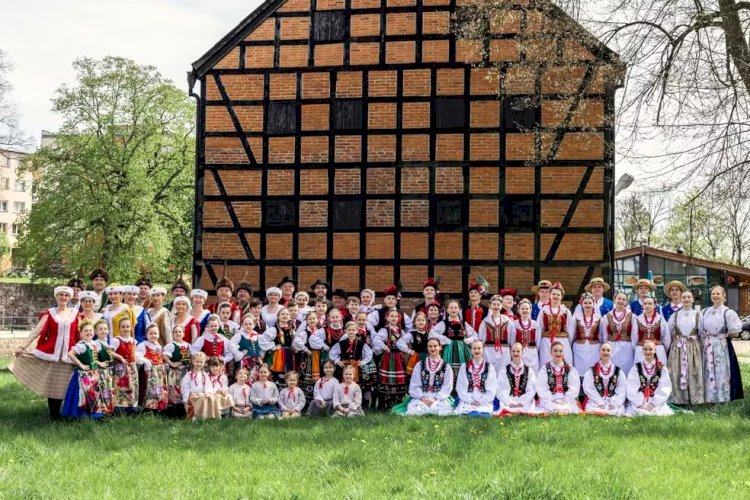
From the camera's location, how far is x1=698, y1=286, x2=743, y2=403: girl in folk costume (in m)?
9.70

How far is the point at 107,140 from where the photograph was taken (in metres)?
27.1

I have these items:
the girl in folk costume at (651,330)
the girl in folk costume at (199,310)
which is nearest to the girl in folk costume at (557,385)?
the girl in folk costume at (651,330)

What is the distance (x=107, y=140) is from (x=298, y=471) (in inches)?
922

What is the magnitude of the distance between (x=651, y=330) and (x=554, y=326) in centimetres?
111

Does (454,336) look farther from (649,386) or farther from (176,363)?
(176,363)

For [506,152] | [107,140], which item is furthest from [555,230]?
[107,140]

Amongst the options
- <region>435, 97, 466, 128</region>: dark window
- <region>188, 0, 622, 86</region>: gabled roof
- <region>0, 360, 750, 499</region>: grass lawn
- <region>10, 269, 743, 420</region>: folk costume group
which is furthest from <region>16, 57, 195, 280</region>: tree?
<region>0, 360, 750, 499</region>: grass lawn

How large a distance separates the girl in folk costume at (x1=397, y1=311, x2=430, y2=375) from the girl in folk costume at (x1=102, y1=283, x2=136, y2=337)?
2.99 m

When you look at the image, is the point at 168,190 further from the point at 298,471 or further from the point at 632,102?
the point at 298,471

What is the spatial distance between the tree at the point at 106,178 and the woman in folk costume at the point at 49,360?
18091 millimetres

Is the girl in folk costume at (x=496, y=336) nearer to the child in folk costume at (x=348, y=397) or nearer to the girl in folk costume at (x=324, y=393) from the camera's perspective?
the child in folk costume at (x=348, y=397)

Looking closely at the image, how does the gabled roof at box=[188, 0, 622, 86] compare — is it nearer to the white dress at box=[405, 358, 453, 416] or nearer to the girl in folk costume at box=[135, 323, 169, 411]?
the girl in folk costume at box=[135, 323, 169, 411]

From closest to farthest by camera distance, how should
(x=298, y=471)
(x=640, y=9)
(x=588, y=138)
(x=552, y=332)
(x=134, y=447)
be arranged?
(x=298, y=471) < (x=134, y=447) < (x=552, y=332) < (x=640, y=9) < (x=588, y=138)

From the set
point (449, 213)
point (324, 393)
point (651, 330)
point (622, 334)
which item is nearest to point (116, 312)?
point (324, 393)
